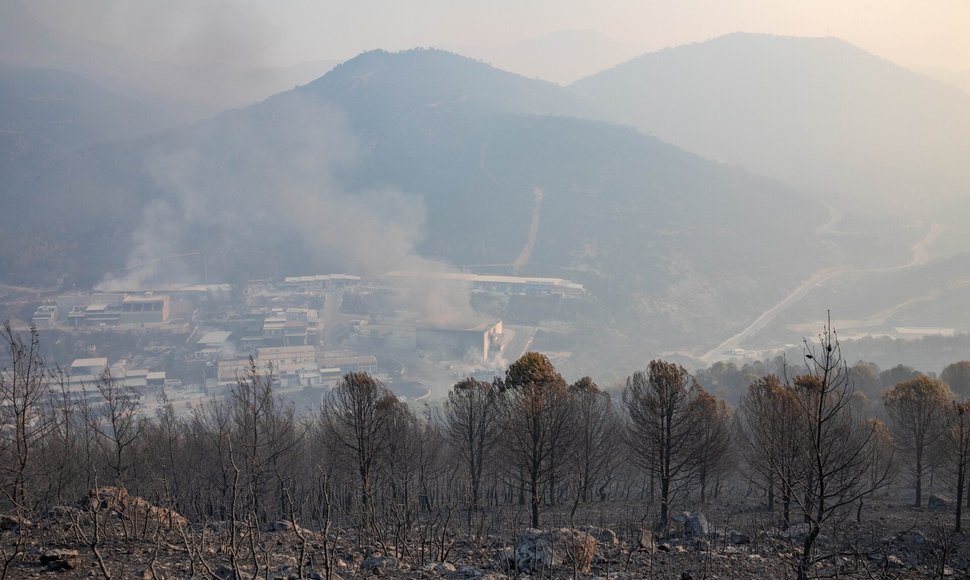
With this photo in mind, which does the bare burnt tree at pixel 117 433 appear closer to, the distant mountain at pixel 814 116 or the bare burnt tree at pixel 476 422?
the bare burnt tree at pixel 476 422

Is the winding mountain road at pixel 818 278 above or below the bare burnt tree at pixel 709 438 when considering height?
above

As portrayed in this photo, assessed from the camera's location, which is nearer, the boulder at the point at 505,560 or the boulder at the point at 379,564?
the boulder at the point at 379,564

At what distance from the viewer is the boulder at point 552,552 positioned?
336 inches

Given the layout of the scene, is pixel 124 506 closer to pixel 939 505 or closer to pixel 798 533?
pixel 798 533

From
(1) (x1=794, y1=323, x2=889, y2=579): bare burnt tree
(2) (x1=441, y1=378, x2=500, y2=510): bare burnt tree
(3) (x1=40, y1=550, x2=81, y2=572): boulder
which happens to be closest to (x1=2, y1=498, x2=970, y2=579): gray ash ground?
(3) (x1=40, y1=550, x2=81, y2=572): boulder

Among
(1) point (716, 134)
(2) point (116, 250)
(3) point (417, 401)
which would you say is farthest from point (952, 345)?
(1) point (716, 134)

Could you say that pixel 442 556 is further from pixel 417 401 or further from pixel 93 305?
pixel 93 305

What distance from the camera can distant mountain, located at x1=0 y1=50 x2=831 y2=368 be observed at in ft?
234

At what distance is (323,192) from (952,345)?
272 ft

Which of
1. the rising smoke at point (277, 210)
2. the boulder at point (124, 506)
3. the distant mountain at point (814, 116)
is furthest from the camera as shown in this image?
the distant mountain at point (814, 116)

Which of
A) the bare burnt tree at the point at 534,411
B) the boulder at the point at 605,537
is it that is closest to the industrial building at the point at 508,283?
the bare burnt tree at the point at 534,411

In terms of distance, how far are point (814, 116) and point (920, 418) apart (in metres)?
158

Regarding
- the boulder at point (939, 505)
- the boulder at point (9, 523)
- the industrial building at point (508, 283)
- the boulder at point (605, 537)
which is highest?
the industrial building at point (508, 283)

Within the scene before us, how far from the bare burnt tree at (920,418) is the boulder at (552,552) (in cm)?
1264
